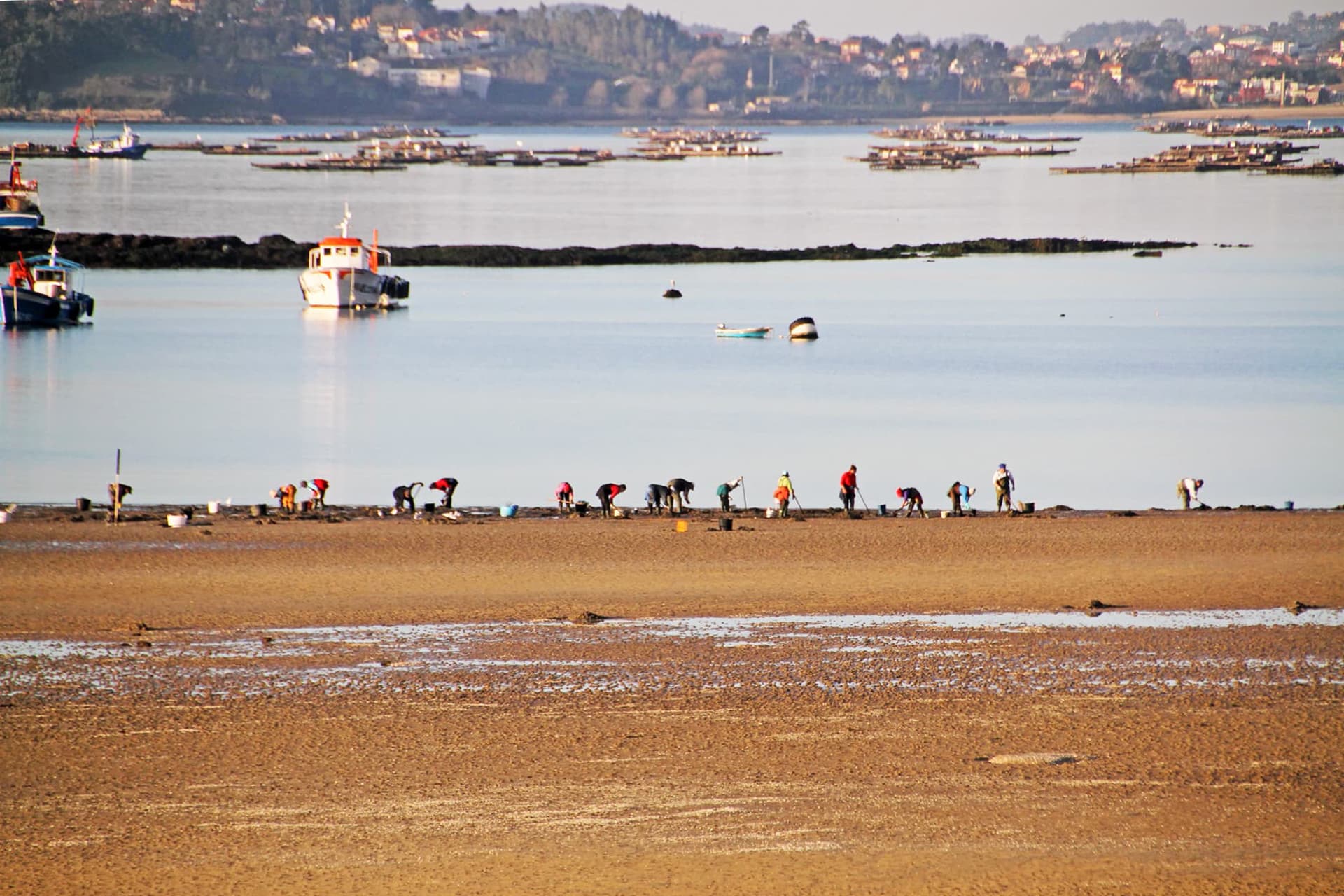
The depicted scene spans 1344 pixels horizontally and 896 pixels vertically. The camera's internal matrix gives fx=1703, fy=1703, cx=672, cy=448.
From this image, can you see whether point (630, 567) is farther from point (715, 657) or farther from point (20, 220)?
point (20, 220)

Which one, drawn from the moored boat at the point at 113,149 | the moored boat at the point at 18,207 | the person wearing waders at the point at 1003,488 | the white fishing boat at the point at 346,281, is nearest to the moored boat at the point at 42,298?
the white fishing boat at the point at 346,281

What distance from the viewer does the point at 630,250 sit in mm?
57281

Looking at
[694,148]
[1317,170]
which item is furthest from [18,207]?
[694,148]

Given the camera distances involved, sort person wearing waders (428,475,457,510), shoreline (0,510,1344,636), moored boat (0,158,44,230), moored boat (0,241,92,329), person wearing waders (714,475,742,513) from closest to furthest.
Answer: shoreline (0,510,1344,636) → person wearing waders (714,475,742,513) → person wearing waders (428,475,457,510) → moored boat (0,241,92,329) → moored boat (0,158,44,230)

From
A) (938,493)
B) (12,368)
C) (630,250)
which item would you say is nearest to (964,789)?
(938,493)

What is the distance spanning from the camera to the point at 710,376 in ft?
105

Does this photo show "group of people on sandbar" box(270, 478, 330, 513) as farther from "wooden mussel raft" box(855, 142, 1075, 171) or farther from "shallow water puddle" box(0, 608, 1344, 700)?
"wooden mussel raft" box(855, 142, 1075, 171)

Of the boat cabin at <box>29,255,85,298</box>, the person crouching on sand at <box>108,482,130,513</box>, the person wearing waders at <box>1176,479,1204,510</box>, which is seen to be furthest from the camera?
the boat cabin at <box>29,255,85,298</box>

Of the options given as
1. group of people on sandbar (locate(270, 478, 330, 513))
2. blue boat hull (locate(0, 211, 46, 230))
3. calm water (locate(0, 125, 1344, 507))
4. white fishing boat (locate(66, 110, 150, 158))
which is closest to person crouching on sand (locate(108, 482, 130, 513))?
group of people on sandbar (locate(270, 478, 330, 513))

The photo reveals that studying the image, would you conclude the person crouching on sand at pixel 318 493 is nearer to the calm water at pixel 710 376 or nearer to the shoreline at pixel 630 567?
the shoreline at pixel 630 567

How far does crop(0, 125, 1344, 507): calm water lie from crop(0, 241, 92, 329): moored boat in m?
0.69

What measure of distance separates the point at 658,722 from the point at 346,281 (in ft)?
116

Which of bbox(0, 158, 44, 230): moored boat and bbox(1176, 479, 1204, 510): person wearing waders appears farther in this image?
bbox(0, 158, 44, 230): moored boat

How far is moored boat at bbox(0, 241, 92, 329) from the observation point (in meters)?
37.1
